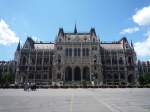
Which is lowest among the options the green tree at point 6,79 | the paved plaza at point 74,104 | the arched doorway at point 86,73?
the paved plaza at point 74,104

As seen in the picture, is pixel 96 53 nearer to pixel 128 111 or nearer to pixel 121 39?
pixel 121 39

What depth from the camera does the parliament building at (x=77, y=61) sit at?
4392 inches

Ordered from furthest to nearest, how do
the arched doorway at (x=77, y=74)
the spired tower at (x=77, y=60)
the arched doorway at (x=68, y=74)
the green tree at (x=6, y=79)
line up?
the arched doorway at (x=77, y=74), the arched doorway at (x=68, y=74), the spired tower at (x=77, y=60), the green tree at (x=6, y=79)

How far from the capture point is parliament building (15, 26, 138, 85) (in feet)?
366

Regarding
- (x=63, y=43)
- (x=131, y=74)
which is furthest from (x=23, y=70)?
(x=131, y=74)

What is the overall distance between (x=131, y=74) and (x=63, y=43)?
3612 centimetres

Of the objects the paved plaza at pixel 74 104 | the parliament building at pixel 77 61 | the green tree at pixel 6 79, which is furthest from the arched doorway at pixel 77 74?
the paved plaza at pixel 74 104

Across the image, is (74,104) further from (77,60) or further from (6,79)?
(77,60)

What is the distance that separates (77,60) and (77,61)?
0.48 metres

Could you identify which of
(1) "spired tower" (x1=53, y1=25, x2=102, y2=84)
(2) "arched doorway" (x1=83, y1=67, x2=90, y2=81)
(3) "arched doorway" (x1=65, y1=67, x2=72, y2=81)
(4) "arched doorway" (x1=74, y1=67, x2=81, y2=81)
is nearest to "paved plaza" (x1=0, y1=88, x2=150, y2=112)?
(1) "spired tower" (x1=53, y1=25, x2=102, y2=84)

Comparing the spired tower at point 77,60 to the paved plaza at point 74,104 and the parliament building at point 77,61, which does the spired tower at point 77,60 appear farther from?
the paved plaza at point 74,104

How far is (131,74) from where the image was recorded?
11994 cm

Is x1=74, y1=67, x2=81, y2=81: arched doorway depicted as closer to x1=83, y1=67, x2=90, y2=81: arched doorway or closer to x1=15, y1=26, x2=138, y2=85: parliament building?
x1=15, y1=26, x2=138, y2=85: parliament building

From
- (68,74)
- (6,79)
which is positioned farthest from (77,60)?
(6,79)
